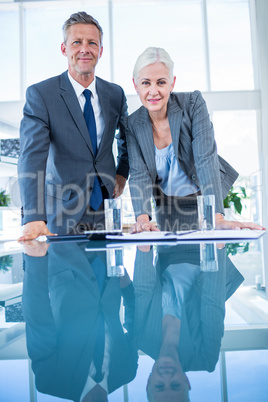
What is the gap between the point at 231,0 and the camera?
6645 mm

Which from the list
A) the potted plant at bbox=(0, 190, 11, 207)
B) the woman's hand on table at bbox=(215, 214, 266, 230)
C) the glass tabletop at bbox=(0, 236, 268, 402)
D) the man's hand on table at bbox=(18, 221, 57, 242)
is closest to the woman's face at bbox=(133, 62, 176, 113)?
the woman's hand on table at bbox=(215, 214, 266, 230)

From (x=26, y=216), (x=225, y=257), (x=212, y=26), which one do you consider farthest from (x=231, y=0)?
(x=225, y=257)

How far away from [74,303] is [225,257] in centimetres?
43

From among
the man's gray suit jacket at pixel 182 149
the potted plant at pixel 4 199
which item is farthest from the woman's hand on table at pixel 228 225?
the potted plant at pixel 4 199

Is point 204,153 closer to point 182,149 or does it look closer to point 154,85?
point 182,149

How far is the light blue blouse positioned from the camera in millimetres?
1837

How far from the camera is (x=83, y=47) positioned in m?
1.86

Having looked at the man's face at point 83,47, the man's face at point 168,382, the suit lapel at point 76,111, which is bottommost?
the man's face at point 168,382

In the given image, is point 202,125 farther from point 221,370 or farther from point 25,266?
point 221,370

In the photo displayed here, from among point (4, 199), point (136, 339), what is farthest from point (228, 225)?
point (4, 199)

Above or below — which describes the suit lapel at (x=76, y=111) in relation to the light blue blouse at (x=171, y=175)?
above

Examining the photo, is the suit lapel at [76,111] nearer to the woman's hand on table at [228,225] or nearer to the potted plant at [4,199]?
the woman's hand on table at [228,225]

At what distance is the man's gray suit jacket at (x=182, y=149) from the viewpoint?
5.65 feet

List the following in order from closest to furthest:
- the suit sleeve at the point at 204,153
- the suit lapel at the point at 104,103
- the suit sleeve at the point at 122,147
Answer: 1. the suit sleeve at the point at 204,153
2. the suit lapel at the point at 104,103
3. the suit sleeve at the point at 122,147
